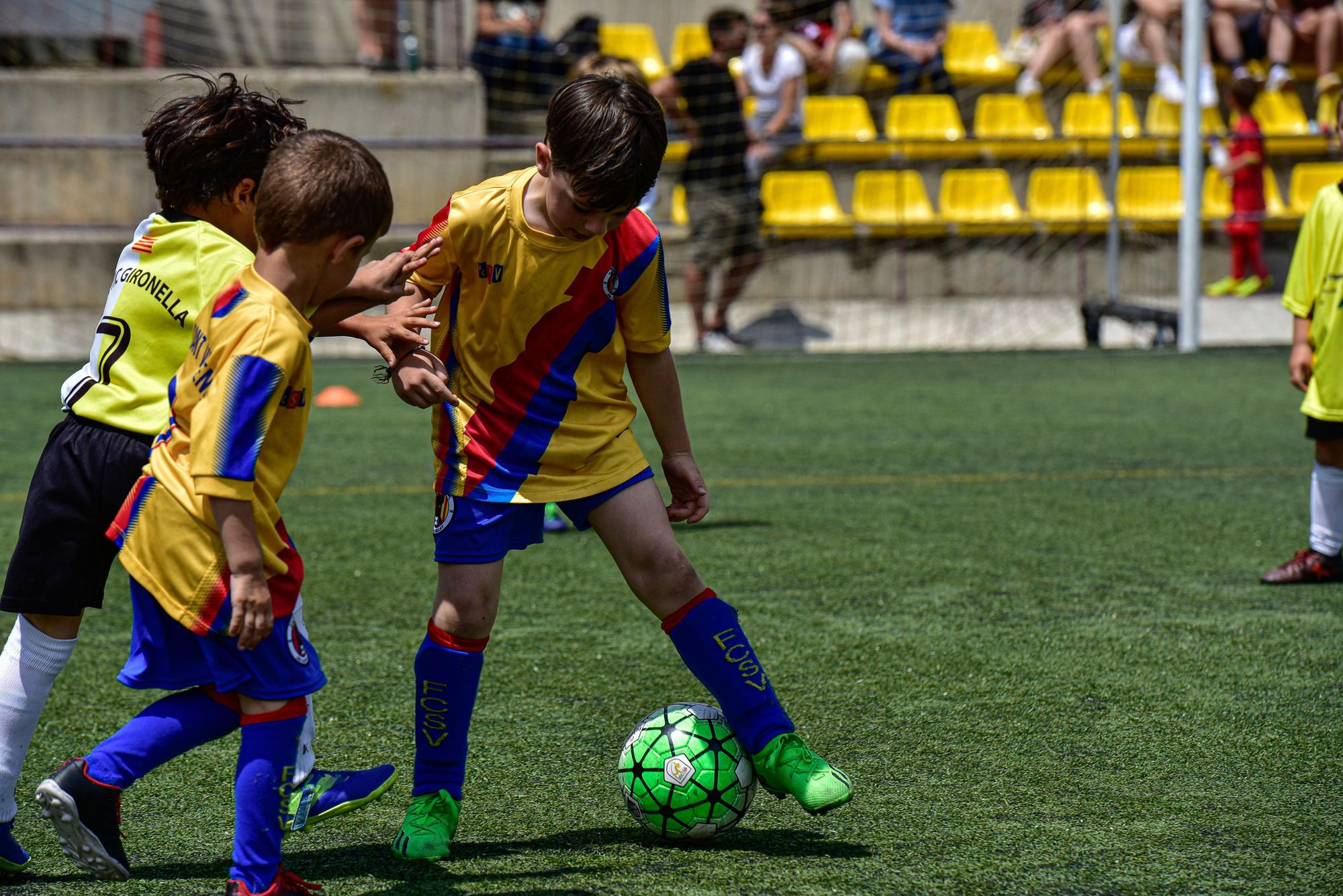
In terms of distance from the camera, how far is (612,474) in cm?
280

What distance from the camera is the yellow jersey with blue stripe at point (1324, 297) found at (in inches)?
184

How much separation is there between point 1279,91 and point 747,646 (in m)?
13.0

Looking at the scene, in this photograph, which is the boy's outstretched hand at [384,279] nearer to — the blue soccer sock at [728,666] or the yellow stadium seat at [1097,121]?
the blue soccer sock at [728,666]

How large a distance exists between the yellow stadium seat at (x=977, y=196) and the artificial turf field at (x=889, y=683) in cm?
618

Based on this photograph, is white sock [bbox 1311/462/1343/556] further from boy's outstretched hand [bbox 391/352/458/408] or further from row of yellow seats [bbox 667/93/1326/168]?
row of yellow seats [bbox 667/93/1326/168]

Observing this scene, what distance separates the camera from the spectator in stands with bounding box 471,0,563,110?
517 inches

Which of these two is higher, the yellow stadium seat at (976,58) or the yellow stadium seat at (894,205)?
the yellow stadium seat at (976,58)

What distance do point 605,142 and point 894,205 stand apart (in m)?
11.2

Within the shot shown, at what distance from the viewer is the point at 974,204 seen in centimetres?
1355

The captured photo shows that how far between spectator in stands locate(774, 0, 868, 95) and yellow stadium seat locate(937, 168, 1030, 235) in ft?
4.39

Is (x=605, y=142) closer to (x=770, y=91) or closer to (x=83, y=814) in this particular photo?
(x=83, y=814)

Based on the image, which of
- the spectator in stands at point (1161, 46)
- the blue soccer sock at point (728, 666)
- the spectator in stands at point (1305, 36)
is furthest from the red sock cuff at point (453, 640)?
the spectator in stands at point (1305, 36)

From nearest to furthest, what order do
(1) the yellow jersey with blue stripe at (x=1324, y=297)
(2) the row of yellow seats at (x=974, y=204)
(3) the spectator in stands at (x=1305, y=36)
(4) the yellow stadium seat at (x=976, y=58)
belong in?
(1) the yellow jersey with blue stripe at (x=1324, y=297) < (2) the row of yellow seats at (x=974, y=204) < (3) the spectator in stands at (x=1305, y=36) < (4) the yellow stadium seat at (x=976, y=58)

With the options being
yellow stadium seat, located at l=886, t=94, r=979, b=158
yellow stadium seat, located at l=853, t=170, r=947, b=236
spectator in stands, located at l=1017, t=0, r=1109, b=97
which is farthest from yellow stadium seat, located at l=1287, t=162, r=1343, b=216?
yellow stadium seat, located at l=853, t=170, r=947, b=236
